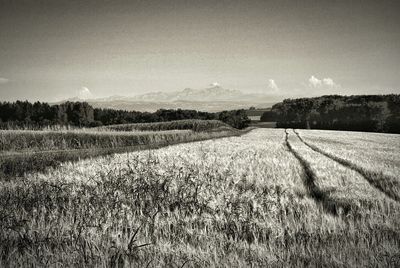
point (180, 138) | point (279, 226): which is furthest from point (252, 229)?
point (180, 138)

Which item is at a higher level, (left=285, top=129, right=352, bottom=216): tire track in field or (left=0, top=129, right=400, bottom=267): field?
(left=0, top=129, right=400, bottom=267): field

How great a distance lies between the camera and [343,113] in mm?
99875

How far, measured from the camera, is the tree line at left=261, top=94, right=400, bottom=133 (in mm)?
82750

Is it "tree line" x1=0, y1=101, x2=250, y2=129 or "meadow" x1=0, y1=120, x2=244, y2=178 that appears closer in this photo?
Result: "meadow" x1=0, y1=120, x2=244, y2=178

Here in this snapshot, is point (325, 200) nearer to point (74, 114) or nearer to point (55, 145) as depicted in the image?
point (55, 145)

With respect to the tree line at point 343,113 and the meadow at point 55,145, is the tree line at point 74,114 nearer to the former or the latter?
the tree line at point 343,113

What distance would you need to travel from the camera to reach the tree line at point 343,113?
82750 mm

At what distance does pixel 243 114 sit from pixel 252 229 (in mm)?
107633

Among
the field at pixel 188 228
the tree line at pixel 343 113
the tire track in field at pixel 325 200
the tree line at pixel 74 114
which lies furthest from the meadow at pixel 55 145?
the tree line at pixel 343 113

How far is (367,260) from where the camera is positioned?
10.6 feet

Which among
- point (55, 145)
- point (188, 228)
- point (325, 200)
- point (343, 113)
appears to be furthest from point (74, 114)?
point (343, 113)

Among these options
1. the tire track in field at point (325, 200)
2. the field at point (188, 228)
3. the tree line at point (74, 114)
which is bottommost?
the tire track in field at point (325, 200)

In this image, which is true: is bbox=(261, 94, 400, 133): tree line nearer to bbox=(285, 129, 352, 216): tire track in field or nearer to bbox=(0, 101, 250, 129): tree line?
bbox=(0, 101, 250, 129): tree line

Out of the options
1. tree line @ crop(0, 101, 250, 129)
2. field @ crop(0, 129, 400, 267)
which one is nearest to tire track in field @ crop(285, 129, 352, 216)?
field @ crop(0, 129, 400, 267)
